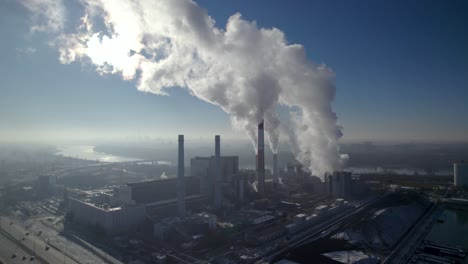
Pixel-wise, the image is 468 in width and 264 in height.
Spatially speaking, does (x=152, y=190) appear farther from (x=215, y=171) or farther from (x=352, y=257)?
(x=352, y=257)

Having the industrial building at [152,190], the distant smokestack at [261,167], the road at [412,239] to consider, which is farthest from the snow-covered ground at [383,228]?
the industrial building at [152,190]

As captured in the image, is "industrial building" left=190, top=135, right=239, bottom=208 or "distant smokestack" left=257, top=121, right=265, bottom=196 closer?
"industrial building" left=190, top=135, right=239, bottom=208

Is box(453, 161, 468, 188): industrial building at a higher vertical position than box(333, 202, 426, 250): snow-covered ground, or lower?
higher

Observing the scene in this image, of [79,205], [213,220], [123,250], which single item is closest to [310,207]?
[213,220]

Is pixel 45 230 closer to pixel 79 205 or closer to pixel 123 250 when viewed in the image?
pixel 79 205

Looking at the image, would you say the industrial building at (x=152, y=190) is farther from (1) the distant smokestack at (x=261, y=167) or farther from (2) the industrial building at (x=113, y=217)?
(1) the distant smokestack at (x=261, y=167)

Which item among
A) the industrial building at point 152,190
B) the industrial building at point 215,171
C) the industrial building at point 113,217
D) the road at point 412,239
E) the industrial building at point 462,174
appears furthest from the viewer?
the industrial building at point 462,174

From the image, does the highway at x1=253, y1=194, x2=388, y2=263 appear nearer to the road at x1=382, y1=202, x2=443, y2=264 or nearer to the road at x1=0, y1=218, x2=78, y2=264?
the road at x1=382, y1=202, x2=443, y2=264

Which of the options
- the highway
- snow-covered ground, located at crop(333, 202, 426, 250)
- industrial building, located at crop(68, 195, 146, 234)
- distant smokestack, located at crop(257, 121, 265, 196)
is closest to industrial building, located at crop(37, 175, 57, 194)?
industrial building, located at crop(68, 195, 146, 234)

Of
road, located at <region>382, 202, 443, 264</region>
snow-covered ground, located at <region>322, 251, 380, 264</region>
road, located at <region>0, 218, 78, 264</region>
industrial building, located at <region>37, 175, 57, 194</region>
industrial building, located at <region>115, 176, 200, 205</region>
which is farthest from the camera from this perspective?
industrial building, located at <region>37, 175, 57, 194</region>
